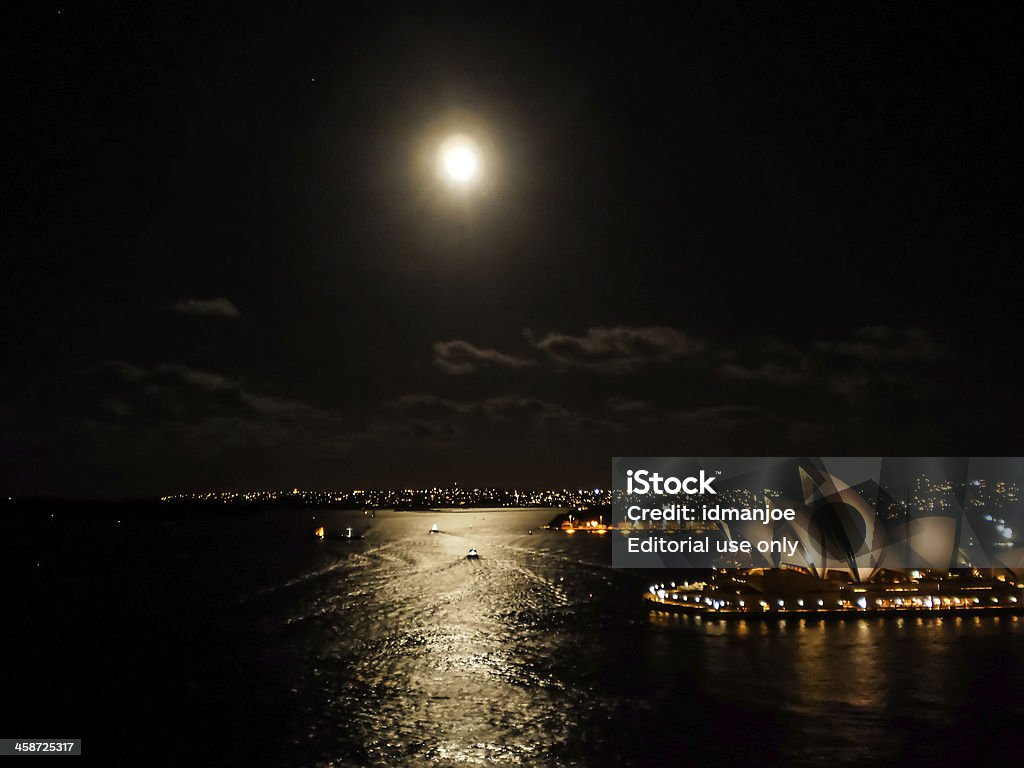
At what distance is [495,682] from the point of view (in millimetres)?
26500

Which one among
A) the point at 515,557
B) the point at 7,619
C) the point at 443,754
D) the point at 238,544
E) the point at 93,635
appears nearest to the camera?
the point at 443,754

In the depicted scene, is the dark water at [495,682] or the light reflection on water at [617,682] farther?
the dark water at [495,682]

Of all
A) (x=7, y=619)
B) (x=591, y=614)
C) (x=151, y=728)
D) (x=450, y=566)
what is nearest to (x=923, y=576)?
(x=591, y=614)

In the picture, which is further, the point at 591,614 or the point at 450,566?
the point at 450,566

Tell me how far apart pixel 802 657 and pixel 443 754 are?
16537 millimetres

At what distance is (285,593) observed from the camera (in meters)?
53.4

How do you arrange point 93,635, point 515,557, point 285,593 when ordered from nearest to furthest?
point 93,635
point 285,593
point 515,557

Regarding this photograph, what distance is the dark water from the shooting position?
20203 millimetres

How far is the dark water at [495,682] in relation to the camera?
66.3 feet

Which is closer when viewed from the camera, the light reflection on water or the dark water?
the light reflection on water

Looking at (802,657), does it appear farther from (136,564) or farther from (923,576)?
(136,564)

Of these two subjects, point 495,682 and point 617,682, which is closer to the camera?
point 495,682

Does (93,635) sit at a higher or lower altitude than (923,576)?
lower

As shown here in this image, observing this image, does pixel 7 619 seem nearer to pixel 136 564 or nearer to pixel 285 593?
pixel 285 593
